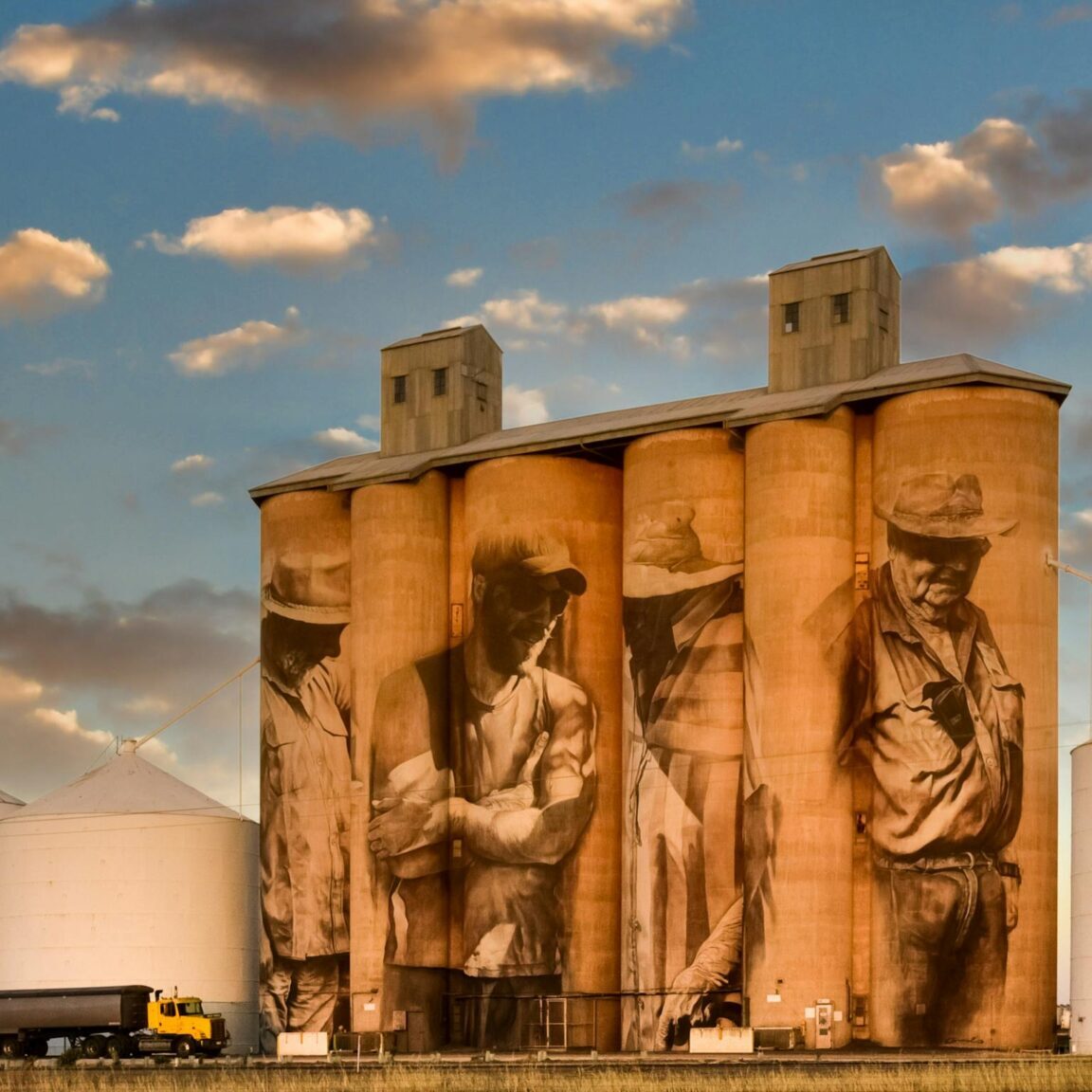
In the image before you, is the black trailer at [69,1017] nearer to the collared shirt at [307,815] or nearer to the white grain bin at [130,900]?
the white grain bin at [130,900]

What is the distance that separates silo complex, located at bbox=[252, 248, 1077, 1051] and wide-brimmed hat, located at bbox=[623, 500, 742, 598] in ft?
0.41

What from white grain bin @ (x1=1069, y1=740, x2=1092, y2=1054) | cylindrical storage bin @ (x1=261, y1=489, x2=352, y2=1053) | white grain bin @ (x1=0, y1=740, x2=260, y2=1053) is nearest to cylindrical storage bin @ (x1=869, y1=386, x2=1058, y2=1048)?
white grain bin @ (x1=1069, y1=740, x2=1092, y2=1054)

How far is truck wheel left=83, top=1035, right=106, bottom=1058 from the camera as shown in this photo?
3354 inches

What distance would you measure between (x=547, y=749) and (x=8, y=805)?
34.5 meters

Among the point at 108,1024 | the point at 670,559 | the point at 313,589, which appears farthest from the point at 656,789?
the point at 108,1024

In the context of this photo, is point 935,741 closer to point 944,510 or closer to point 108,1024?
point 944,510

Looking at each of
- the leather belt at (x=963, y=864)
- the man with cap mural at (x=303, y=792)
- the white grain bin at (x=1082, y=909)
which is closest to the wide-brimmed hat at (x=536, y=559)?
the man with cap mural at (x=303, y=792)

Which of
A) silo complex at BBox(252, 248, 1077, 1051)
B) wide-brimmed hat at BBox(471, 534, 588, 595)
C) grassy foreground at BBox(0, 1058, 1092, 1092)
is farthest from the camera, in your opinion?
wide-brimmed hat at BBox(471, 534, 588, 595)

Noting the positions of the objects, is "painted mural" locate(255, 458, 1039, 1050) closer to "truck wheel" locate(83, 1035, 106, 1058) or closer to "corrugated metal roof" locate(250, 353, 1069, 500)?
"corrugated metal roof" locate(250, 353, 1069, 500)

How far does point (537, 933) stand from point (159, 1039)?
15357 millimetres

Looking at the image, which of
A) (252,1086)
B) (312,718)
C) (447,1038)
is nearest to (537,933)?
(447,1038)

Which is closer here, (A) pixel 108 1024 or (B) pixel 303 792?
(A) pixel 108 1024

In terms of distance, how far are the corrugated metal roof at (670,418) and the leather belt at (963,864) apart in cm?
1707

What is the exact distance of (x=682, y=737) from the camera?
289ft
